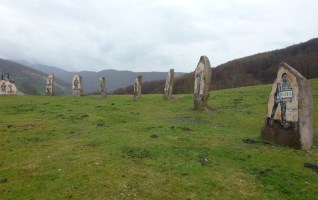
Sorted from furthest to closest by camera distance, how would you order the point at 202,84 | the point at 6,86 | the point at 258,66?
1. the point at 258,66
2. the point at 6,86
3. the point at 202,84

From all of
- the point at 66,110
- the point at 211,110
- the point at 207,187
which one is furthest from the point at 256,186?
the point at 66,110

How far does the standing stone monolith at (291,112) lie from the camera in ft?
52.3

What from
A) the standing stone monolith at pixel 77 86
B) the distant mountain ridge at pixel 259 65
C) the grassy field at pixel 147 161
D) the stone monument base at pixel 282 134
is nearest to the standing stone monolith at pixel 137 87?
the standing stone monolith at pixel 77 86

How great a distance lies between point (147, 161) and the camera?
13.7 meters

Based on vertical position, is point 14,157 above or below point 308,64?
below

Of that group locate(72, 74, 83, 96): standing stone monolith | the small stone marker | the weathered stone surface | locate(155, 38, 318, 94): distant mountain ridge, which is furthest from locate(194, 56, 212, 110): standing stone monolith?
locate(155, 38, 318, 94): distant mountain ridge

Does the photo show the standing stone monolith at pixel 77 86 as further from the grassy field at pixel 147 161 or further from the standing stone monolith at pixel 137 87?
the grassy field at pixel 147 161

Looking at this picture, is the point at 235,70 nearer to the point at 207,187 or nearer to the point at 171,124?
the point at 171,124

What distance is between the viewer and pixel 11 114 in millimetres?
26750

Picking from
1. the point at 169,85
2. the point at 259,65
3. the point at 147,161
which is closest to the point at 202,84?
the point at 169,85

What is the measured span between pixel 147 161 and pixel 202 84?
15.5 metres

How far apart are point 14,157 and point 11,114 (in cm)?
1352

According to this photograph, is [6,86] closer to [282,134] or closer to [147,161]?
[147,161]

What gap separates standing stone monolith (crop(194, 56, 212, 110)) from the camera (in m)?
28.2
